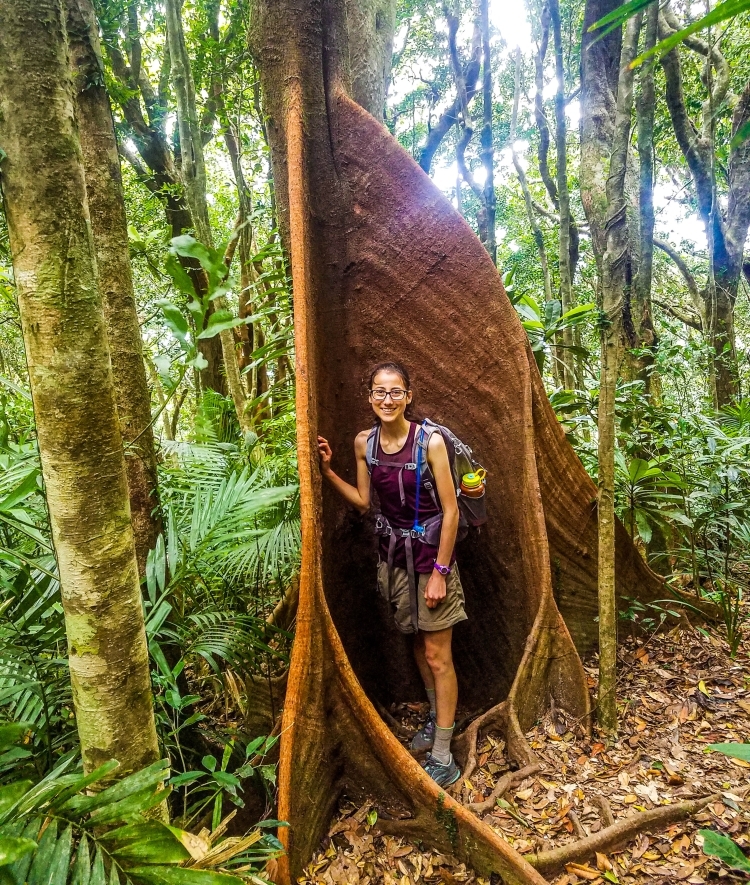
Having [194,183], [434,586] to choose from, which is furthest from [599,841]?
[194,183]

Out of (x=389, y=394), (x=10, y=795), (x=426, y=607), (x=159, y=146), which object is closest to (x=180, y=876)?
(x=10, y=795)

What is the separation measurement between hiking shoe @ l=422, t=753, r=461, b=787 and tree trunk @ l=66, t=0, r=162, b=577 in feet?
4.75

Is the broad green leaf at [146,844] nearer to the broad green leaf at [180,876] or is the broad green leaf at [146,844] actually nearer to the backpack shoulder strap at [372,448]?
the broad green leaf at [180,876]

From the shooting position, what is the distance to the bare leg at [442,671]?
252 cm

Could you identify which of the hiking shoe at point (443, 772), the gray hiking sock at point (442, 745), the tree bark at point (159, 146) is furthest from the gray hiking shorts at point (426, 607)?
the tree bark at point (159, 146)

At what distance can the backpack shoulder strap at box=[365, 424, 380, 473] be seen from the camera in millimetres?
2512

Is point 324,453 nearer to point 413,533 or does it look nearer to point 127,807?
point 413,533

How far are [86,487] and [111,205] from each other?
4.42 feet

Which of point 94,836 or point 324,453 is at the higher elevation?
point 324,453

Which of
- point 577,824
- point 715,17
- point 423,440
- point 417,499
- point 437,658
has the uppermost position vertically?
point 715,17

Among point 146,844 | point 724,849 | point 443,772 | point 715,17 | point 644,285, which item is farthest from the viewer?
point 644,285

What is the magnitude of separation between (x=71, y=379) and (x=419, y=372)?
192 centimetres

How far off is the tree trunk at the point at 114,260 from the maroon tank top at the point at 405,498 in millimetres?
930

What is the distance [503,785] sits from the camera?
7.52ft
